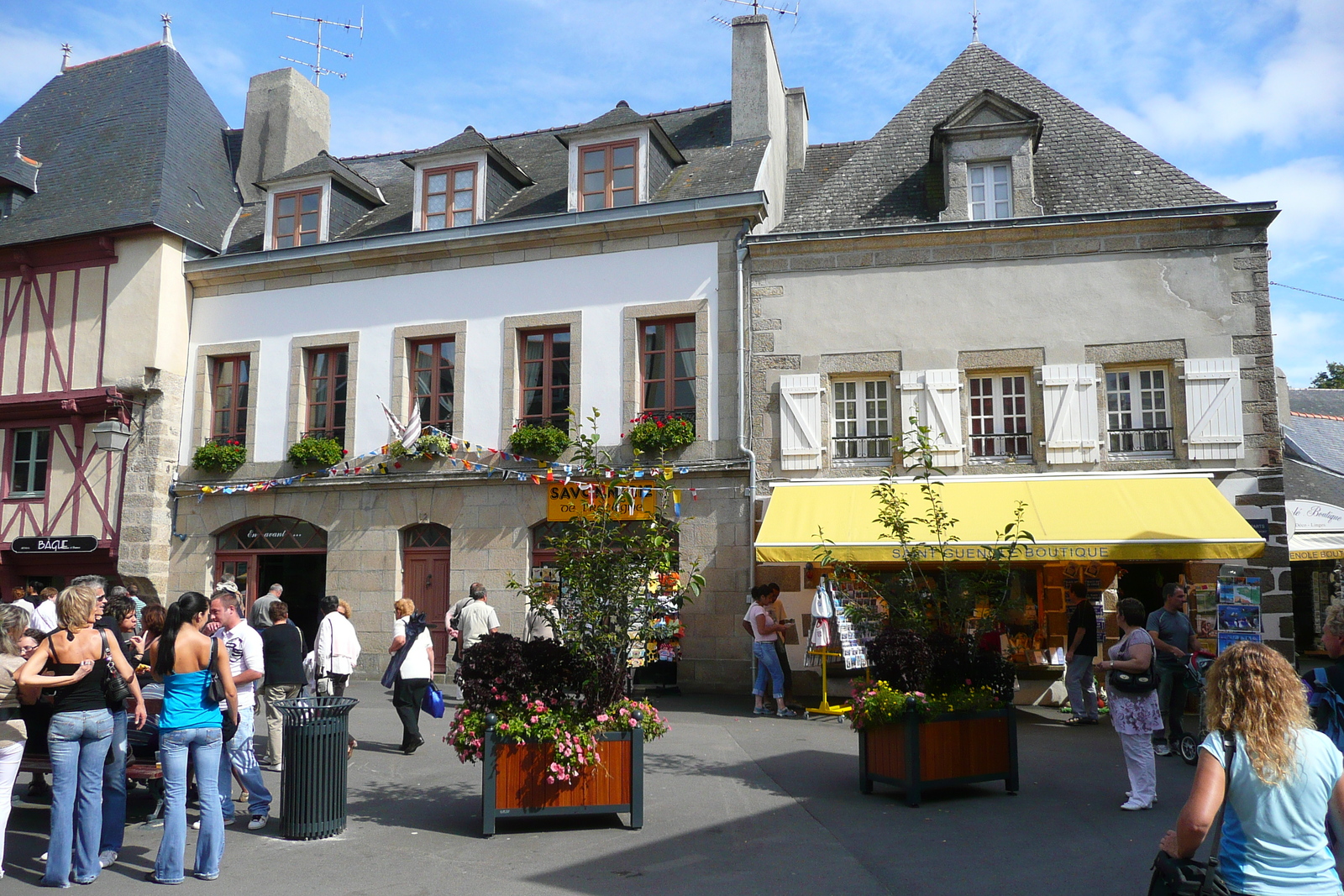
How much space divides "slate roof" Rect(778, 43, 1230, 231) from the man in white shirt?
9.70m

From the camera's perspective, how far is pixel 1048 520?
1170cm

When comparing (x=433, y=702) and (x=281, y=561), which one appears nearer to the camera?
(x=433, y=702)

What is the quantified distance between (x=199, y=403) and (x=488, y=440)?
17.3 ft

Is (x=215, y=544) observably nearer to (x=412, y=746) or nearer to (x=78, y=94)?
(x=412, y=746)

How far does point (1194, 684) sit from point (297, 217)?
14.5 meters

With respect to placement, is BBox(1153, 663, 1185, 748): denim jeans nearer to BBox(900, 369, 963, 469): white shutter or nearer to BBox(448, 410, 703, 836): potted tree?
BBox(900, 369, 963, 469): white shutter

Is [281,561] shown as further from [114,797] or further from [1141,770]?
[1141,770]

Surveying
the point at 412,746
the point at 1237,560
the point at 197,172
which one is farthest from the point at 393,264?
the point at 1237,560

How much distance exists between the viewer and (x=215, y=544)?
16297 millimetres

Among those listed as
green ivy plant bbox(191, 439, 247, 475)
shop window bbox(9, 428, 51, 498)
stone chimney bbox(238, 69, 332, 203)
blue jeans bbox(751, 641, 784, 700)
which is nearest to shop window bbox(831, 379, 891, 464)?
blue jeans bbox(751, 641, 784, 700)

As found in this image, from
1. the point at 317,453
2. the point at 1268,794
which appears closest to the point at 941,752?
the point at 1268,794

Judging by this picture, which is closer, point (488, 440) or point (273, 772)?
point (273, 772)

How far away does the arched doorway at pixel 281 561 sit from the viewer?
15922 mm

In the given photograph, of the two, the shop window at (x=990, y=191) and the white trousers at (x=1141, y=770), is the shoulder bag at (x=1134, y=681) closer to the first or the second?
the white trousers at (x=1141, y=770)
